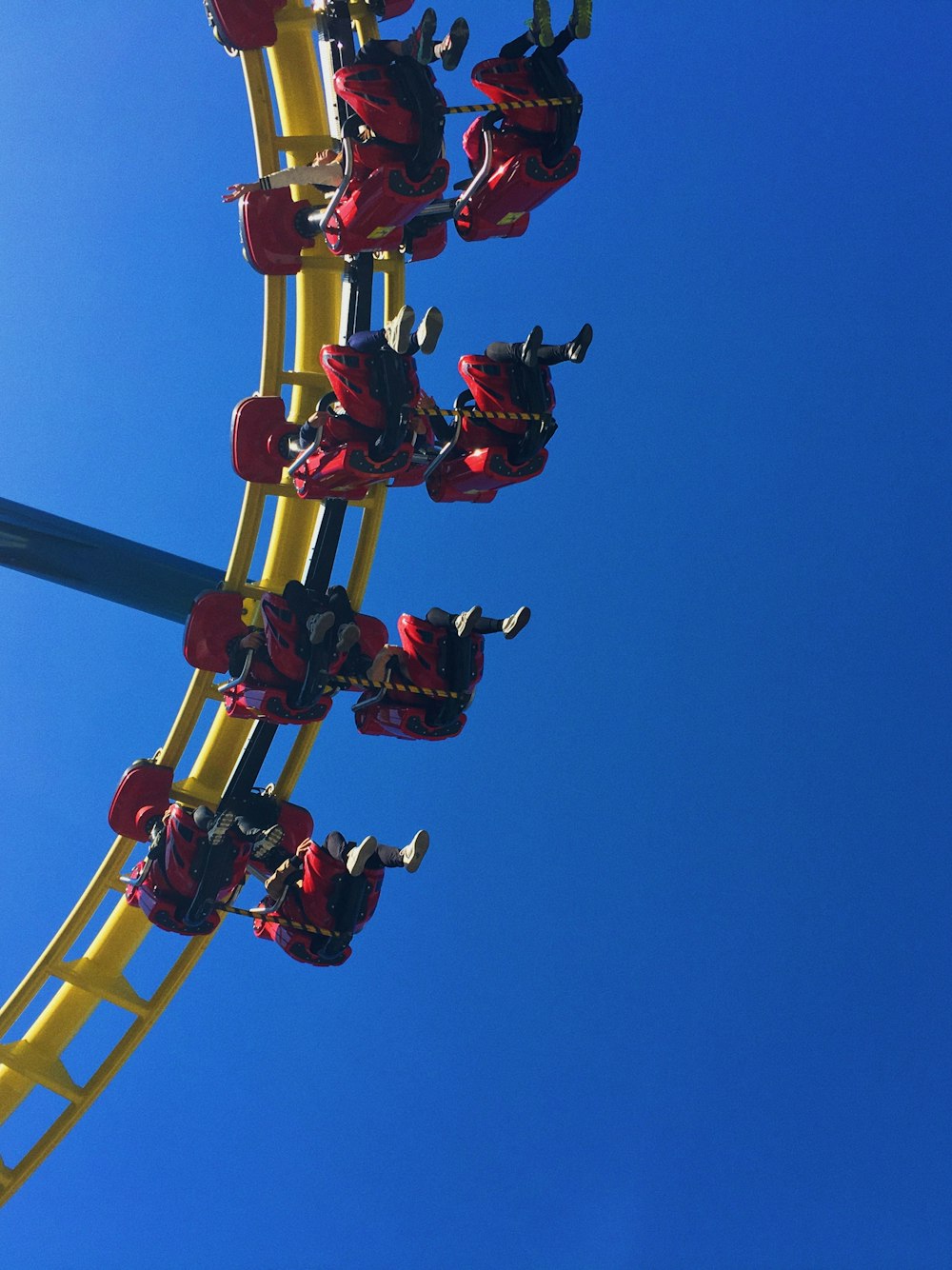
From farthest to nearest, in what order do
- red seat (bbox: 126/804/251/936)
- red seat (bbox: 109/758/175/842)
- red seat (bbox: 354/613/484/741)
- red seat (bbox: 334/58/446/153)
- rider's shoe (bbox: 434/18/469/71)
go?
1. red seat (bbox: 109/758/175/842)
2. red seat (bbox: 126/804/251/936)
3. red seat (bbox: 354/613/484/741)
4. rider's shoe (bbox: 434/18/469/71)
5. red seat (bbox: 334/58/446/153)

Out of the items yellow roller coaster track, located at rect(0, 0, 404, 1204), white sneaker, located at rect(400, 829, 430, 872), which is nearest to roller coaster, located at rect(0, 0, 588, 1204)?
yellow roller coaster track, located at rect(0, 0, 404, 1204)

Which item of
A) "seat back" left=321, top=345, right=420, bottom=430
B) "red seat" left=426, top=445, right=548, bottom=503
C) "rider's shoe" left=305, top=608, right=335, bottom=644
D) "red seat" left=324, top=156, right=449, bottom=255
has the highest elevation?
"red seat" left=324, top=156, right=449, bottom=255

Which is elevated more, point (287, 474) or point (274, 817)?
point (287, 474)

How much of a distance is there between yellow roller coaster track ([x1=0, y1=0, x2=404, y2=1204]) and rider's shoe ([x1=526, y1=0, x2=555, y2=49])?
2.64 feet

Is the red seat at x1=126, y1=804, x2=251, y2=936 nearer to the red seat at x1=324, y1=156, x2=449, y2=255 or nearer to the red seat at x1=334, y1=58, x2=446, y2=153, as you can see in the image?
the red seat at x1=324, y1=156, x2=449, y2=255

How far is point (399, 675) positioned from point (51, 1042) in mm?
2829

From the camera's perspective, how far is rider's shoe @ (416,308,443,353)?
4543mm

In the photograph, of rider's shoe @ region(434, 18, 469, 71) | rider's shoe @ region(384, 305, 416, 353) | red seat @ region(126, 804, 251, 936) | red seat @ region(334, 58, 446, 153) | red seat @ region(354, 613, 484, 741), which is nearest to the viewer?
red seat @ region(334, 58, 446, 153)

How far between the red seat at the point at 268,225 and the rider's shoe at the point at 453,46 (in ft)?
2.61

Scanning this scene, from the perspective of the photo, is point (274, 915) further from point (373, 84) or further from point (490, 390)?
point (373, 84)

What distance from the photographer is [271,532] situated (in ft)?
18.9

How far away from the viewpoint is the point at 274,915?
547 cm

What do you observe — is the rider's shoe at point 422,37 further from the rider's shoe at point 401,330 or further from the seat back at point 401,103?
the rider's shoe at point 401,330

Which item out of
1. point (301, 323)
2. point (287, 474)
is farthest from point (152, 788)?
point (301, 323)
